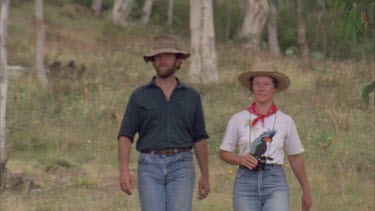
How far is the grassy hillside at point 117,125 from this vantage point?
1148 cm

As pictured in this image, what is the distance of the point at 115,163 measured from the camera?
13.6m

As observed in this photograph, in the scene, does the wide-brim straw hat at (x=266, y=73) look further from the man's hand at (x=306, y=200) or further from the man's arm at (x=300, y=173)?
the man's hand at (x=306, y=200)

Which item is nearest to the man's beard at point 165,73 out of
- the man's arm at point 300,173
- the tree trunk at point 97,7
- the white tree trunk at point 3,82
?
the man's arm at point 300,173

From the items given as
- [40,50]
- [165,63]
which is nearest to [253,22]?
[40,50]

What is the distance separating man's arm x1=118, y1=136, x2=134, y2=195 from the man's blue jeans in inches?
3.6

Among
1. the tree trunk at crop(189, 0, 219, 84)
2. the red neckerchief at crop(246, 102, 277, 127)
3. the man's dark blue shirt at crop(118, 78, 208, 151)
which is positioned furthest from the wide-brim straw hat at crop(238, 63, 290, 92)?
the tree trunk at crop(189, 0, 219, 84)

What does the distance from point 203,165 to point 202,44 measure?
14.0 m

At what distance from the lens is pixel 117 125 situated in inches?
623

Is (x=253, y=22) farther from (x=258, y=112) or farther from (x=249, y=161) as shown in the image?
(x=249, y=161)

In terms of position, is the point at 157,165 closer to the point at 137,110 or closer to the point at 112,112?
the point at 137,110

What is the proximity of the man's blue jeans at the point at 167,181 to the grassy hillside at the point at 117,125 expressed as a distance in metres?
3.40

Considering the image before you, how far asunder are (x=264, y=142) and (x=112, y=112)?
986 centimetres

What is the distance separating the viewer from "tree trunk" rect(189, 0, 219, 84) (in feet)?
66.8

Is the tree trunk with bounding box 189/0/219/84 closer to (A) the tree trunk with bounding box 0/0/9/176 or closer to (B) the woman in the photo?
(A) the tree trunk with bounding box 0/0/9/176
